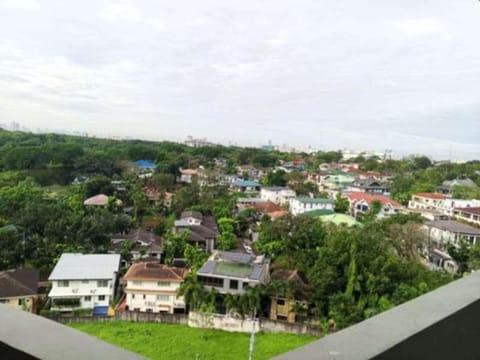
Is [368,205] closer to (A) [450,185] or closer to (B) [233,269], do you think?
(A) [450,185]

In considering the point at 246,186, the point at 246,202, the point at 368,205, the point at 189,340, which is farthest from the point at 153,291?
the point at 246,186

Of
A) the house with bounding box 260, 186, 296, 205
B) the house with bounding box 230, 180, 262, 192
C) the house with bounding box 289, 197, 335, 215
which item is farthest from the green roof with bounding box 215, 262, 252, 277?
the house with bounding box 230, 180, 262, 192

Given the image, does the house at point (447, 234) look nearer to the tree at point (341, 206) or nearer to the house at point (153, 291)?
the tree at point (341, 206)

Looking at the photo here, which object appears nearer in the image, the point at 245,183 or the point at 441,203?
the point at 441,203

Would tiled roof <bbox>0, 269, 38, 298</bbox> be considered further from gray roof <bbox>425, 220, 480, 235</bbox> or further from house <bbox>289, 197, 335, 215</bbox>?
gray roof <bbox>425, 220, 480, 235</bbox>

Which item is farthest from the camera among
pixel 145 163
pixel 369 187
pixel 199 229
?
pixel 145 163

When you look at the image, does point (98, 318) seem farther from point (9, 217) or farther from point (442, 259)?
point (442, 259)
